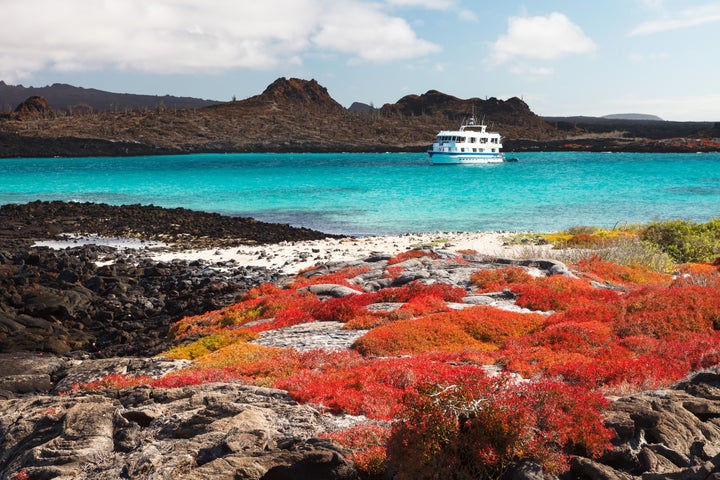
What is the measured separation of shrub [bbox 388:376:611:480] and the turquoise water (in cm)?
2874

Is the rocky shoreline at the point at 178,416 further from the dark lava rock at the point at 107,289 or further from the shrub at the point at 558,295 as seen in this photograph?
the shrub at the point at 558,295

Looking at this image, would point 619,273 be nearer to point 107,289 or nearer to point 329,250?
Answer: point 329,250

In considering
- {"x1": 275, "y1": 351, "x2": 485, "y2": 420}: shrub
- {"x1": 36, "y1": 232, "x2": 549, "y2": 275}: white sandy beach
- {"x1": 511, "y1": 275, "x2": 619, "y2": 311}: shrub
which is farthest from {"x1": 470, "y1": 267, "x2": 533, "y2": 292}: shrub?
{"x1": 36, "y1": 232, "x2": 549, "y2": 275}: white sandy beach

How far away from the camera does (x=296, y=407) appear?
883 cm

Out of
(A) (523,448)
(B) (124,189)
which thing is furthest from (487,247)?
(B) (124,189)

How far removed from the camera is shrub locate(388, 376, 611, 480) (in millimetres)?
6164

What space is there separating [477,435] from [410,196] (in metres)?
59.2

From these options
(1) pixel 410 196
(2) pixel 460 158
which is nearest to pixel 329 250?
(1) pixel 410 196

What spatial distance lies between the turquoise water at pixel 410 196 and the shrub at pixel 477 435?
28.7 meters

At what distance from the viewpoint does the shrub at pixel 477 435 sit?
20.2 ft

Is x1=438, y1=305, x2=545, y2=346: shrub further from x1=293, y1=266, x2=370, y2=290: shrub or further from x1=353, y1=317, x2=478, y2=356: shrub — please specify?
x1=293, y1=266, x2=370, y2=290: shrub

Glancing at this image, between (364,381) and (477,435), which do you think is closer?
(477,435)

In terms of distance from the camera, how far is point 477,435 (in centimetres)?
634

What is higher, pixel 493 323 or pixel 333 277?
pixel 493 323
